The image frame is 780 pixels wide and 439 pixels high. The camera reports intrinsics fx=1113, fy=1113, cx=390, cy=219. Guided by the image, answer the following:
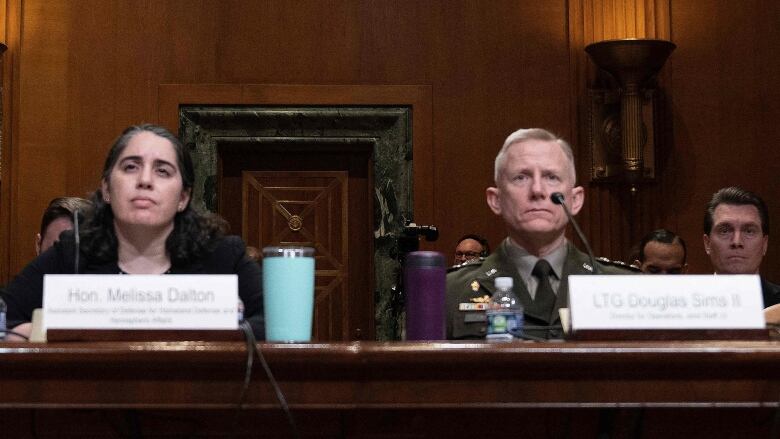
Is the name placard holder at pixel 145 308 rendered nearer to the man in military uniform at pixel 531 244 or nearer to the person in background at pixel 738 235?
the man in military uniform at pixel 531 244

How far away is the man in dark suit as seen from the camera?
13.5 feet

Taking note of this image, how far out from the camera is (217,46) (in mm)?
5781

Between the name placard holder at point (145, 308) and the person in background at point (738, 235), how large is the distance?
2.70 meters

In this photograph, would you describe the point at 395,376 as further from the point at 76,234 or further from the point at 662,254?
the point at 662,254

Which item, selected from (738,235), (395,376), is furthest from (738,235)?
(395,376)

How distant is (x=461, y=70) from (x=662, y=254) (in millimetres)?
1666

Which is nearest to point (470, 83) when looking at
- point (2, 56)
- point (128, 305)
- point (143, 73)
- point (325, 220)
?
point (325, 220)

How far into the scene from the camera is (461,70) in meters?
5.84

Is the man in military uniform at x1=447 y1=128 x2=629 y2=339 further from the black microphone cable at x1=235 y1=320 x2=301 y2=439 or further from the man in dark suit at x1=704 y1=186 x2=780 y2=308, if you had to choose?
the man in dark suit at x1=704 y1=186 x2=780 y2=308

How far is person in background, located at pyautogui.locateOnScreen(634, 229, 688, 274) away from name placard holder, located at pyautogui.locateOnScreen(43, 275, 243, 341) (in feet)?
10.1

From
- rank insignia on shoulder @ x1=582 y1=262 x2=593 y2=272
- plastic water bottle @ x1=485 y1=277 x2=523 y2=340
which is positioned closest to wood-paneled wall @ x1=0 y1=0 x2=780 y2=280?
rank insignia on shoulder @ x1=582 y1=262 x2=593 y2=272

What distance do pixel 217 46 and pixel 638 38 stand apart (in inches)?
85.2

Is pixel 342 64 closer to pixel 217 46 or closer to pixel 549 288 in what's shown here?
pixel 217 46
